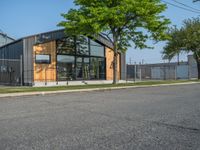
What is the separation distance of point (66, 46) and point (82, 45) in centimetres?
223

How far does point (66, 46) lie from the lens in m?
31.3

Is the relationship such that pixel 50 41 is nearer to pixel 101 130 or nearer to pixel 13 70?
pixel 13 70

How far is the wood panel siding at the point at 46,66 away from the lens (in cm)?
2856

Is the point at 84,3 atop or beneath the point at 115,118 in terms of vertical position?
atop

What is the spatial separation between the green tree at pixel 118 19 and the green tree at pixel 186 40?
1313 cm

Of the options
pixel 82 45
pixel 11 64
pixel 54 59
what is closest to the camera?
pixel 54 59

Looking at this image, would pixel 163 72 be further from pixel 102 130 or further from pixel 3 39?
pixel 102 130

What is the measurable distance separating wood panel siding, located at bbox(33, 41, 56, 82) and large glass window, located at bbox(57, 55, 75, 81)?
694 mm

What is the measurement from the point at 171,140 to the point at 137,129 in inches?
46.6

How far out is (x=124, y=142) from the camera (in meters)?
5.67

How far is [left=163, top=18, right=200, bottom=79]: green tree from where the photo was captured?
128 ft

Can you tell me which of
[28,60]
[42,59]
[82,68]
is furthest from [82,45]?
[28,60]

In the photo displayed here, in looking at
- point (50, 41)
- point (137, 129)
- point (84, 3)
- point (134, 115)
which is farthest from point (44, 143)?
point (50, 41)

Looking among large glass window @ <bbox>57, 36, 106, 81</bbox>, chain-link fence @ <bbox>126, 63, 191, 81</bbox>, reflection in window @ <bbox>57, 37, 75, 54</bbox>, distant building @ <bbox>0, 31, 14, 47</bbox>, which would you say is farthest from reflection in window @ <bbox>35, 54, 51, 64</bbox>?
chain-link fence @ <bbox>126, 63, 191, 81</bbox>
